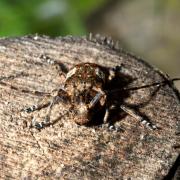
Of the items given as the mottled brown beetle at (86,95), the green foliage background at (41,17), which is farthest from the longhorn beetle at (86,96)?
the green foliage background at (41,17)

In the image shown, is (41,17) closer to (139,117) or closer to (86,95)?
(86,95)

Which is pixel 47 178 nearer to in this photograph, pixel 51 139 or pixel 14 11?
pixel 51 139

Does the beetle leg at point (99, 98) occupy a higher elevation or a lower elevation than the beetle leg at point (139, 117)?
higher

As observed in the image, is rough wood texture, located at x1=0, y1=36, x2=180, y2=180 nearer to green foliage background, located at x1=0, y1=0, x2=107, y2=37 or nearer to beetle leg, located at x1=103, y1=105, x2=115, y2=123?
beetle leg, located at x1=103, y1=105, x2=115, y2=123

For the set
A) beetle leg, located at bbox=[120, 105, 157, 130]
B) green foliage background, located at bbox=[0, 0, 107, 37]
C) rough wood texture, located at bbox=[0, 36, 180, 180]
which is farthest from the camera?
green foliage background, located at bbox=[0, 0, 107, 37]

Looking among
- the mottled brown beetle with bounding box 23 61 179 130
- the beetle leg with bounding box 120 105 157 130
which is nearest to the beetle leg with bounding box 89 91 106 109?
the mottled brown beetle with bounding box 23 61 179 130

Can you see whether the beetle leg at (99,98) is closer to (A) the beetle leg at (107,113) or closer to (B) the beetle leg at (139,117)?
(A) the beetle leg at (107,113)

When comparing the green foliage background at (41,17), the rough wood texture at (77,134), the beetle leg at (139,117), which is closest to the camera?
the rough wood texture at (77,134)

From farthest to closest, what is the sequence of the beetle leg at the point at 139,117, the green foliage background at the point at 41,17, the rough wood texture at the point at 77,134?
the green foliage background at the point at 41,17
the beetle leg at the point at 139,117
the rough wood texture at the point at 77,134

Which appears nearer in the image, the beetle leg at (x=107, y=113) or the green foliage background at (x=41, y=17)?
the beetle leg at (x=107, y=113)

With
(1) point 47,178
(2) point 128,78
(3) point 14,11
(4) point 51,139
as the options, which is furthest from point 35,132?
(3) point 14,11
